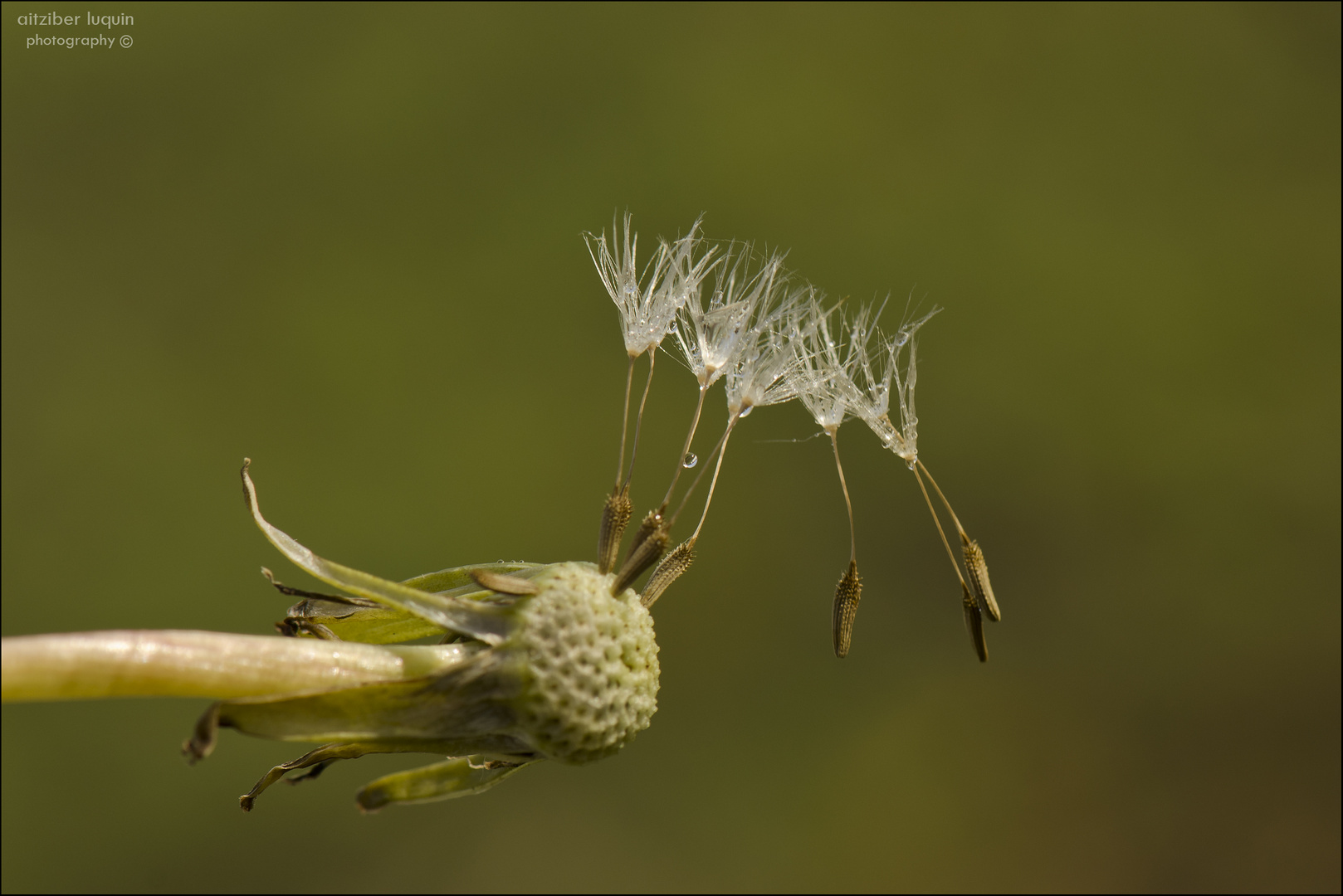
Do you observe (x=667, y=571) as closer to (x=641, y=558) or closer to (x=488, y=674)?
(x=641, y=558)

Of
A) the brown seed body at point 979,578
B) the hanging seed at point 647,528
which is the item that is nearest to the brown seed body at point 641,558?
the hanging seed at point 647,528

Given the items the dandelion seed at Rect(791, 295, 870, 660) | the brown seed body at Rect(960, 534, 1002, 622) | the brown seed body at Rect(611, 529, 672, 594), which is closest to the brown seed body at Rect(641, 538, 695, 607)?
the brown seed body at Rect(611, 529, 672, 594)

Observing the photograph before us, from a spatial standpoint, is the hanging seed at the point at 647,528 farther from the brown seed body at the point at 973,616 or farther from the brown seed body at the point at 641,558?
the brown seed body at the point at 973,616

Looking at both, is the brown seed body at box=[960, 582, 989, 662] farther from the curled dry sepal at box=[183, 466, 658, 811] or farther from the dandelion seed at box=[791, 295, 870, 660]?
the curled dry sepal at box=[183, 466, 658, 811]

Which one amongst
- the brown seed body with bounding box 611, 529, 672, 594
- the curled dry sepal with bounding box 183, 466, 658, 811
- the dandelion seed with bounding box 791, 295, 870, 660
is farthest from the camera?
the dandelion seed with bounding box 791, 295, 870, 660

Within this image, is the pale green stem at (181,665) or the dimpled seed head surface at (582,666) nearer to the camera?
the pale green stem at (181,665)

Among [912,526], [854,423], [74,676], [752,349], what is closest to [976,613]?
[752,349]

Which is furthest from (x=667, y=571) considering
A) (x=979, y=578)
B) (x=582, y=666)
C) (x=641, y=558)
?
(x=979, y=578)
